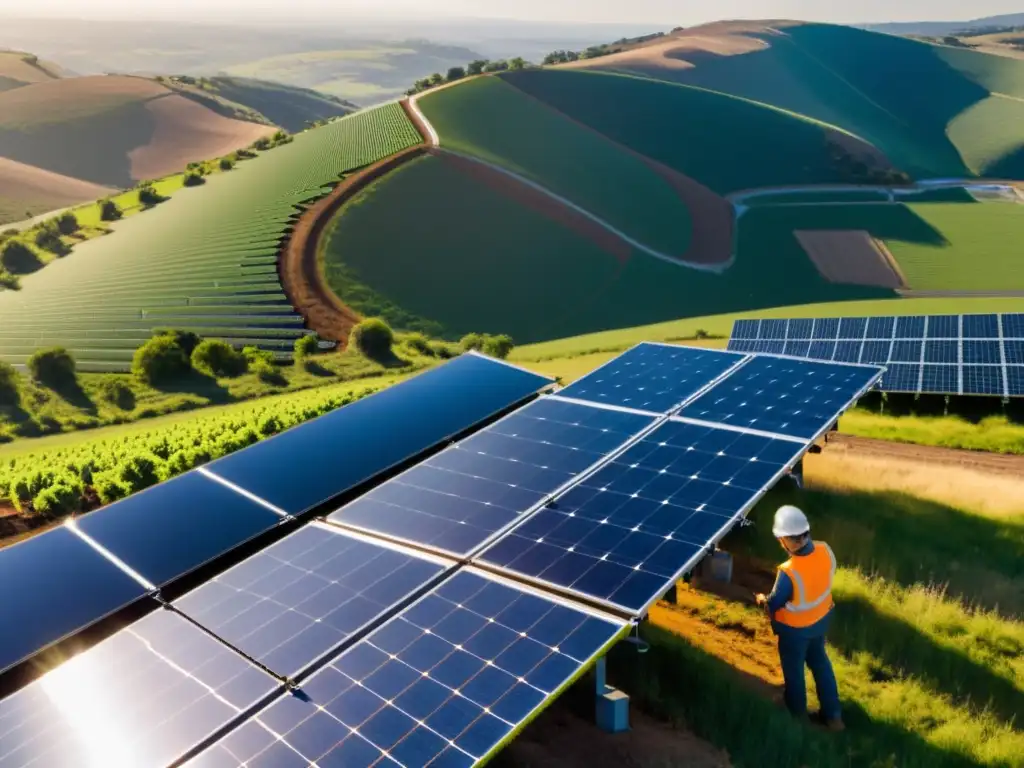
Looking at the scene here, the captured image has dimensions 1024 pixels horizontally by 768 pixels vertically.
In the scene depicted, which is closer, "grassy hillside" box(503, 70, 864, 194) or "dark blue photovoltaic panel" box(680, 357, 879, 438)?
"dark blue photovoltaic panel" box(680, 357, 879, 438)

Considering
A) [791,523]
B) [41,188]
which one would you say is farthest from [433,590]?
[41,188]

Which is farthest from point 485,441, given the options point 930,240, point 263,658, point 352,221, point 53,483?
point 930,240

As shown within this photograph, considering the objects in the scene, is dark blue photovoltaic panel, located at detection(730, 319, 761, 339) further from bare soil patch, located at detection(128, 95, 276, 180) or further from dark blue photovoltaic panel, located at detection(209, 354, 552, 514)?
bare soil patch, located at detection(128, 95, 276, 180)

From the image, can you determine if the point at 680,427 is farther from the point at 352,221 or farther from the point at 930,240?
the point at 930,240

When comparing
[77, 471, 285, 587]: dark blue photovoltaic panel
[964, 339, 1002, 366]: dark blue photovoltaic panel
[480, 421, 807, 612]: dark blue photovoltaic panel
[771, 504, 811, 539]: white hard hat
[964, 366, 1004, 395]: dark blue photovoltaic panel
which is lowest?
[964, 366, 1004, 395]: dark blue photovoltaic panel

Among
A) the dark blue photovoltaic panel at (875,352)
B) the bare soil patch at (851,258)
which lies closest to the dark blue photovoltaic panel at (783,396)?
the dark blue photovoltaic panel at (875,352)

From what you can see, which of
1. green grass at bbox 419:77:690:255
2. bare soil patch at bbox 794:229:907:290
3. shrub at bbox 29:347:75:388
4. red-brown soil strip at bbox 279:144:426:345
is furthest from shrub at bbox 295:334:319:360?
bare soil patch at bbox 794:229:907:290

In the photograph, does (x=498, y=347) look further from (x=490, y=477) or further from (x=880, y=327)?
(x=490, y=477)

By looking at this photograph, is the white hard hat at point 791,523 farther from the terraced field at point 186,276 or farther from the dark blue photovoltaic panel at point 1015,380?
the terraced field at point 186,276
